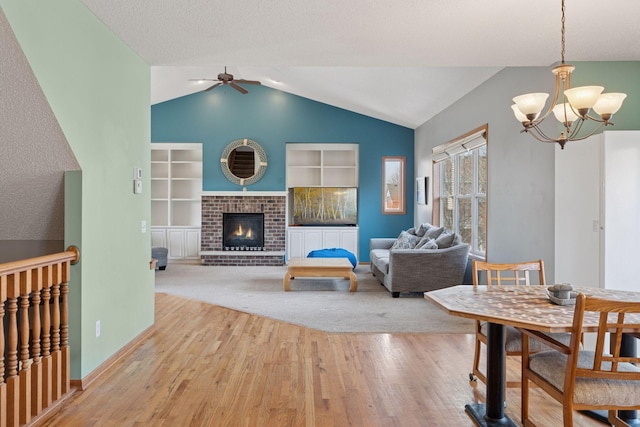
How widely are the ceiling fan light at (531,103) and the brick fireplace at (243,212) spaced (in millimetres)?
7081

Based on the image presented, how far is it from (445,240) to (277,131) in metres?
4.71

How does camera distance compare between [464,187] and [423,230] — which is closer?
[464,187]

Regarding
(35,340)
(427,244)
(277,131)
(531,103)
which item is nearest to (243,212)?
(277,131)

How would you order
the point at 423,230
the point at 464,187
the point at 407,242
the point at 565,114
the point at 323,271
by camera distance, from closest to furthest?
the point at 565,114, the point at 323,271, the point at 464,187, the point at 407,242, the point at 423,230

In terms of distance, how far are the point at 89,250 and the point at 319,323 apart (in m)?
2.40

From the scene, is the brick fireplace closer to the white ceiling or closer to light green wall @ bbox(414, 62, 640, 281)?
light green wall @ bbox(414, 62, 640, 281)

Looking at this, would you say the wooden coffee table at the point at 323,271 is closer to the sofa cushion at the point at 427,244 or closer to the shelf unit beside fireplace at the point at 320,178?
the sofa cushion at the point at 427,244

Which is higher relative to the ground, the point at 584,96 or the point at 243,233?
the point at 584,96

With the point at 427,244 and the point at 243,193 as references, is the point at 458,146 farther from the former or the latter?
the point at 243,193

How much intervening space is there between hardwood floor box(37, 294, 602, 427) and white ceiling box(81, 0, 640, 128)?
8.20 feet

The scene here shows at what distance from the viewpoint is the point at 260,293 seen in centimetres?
638

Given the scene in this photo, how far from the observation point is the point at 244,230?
9.48 m

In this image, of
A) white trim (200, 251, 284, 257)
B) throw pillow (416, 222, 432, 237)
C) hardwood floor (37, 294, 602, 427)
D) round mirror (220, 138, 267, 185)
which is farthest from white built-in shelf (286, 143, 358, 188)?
hardwood floor (37, 294, 602, 427)

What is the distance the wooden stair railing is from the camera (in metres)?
2.39
